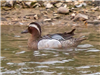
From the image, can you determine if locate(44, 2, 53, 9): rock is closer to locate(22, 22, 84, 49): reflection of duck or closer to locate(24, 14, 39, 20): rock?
locate(24, 14, 39, 20): rock

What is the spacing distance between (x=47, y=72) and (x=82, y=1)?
1283 cm

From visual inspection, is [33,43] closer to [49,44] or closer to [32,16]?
[49,44]

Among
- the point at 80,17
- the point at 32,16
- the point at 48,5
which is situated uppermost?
the point at 48,5

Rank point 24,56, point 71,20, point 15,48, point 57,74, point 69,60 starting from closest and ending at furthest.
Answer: point 57,74 → point 69,60 → point 24,56 → point 15,48 → point 71,20

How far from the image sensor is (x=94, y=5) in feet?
64.7

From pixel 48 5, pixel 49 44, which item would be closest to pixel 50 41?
pixel 49 44

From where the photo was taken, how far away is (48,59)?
917 centimetres

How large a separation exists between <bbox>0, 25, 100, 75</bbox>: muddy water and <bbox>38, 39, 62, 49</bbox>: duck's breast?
430 millimetres

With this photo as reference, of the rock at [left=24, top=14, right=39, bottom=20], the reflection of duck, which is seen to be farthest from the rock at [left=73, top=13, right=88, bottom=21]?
the reflection of duck

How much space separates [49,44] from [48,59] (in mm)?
1884

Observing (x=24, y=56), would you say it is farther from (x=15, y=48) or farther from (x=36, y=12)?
(x=36, y=12)

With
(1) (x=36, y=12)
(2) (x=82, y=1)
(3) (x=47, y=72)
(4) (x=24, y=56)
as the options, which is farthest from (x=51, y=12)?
(3) (x=47, y=72)

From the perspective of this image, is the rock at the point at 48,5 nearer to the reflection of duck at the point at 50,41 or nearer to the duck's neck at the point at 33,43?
the reflection of duck at the point at 50,41

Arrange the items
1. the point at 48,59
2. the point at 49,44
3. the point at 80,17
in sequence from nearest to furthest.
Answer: the point at 48,59 < the point at 49,44 < the point at 80,17
